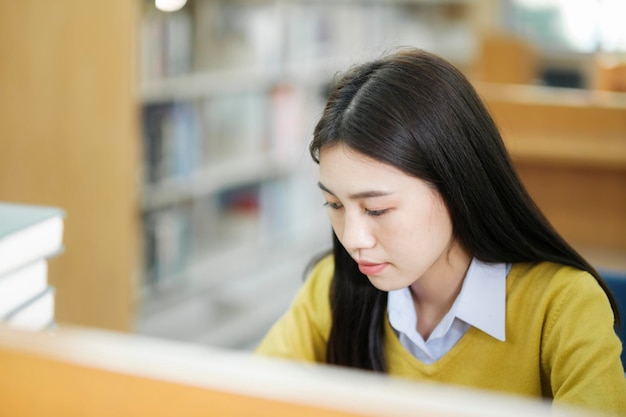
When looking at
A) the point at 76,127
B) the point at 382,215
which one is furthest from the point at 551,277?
the point at 76,127

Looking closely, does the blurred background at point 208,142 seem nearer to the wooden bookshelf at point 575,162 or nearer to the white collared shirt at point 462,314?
the wooden bookshelf at point 575,162

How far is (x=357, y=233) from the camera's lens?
3.34 ft

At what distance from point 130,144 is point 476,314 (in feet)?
4.51

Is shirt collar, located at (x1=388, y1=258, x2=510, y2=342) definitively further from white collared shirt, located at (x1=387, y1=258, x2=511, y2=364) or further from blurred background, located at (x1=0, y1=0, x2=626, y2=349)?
blurred background, located at (x1=0, y1=0, x2=626, y2=349)

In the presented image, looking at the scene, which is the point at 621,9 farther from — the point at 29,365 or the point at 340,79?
the point at 29,365

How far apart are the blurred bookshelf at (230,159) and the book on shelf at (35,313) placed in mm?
1916

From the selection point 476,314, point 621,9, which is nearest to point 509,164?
point 476,314

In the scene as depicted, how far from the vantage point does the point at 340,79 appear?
113cm

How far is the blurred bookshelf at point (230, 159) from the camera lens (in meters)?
3.28

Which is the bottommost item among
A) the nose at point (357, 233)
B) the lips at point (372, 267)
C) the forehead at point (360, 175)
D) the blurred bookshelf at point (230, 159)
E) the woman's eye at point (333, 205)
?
the blurred bookshelf at point (230, 159)

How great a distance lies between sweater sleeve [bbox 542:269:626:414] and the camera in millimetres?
943

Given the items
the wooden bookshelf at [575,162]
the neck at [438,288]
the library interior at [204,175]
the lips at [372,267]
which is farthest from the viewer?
the wooden bookshelf at [575,162]

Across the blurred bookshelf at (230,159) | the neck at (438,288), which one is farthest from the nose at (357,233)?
the blurred bookshelf at (230,159)

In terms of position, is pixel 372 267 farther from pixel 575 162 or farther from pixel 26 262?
pixel 575 162
